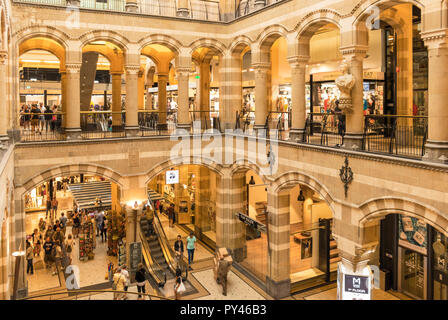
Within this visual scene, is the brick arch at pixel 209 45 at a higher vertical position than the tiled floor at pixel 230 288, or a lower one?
higher

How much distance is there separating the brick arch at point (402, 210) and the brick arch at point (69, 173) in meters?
8.59

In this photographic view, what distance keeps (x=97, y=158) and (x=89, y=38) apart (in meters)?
4.23

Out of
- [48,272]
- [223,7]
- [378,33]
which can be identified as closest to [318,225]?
[378,33]

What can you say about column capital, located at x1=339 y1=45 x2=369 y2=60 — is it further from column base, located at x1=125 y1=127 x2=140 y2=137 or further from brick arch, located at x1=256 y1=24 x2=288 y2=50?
column base, located at x1=125 y1=127 x2=140 y2=137

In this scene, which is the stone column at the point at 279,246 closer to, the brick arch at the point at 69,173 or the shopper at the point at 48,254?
the brick arch at the point at 69,173

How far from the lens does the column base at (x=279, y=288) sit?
1354 cm

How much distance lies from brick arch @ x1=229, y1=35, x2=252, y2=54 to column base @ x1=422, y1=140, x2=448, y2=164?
836cm

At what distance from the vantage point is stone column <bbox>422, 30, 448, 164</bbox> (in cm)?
854

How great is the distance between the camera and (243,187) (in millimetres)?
16672

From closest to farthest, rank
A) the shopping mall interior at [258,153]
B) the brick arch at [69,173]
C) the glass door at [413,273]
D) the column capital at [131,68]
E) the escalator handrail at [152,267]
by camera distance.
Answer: the shopping mall interior at [258,153] < the brick arch at [69,173] < the glass door at [413,273] < the column capital at [131,68] < the escalator handrail at [152,267]

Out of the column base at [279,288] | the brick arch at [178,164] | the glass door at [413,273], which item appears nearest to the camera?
the glass door at [413,273]

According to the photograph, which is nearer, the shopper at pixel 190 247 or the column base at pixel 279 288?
the column base at pixel 279 288

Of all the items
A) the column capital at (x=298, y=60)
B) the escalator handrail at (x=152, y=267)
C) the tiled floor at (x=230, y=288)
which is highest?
the column capital at (x=298, y=60)

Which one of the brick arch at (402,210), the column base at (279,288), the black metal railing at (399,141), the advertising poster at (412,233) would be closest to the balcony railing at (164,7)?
the black metal railing at (399,141)
